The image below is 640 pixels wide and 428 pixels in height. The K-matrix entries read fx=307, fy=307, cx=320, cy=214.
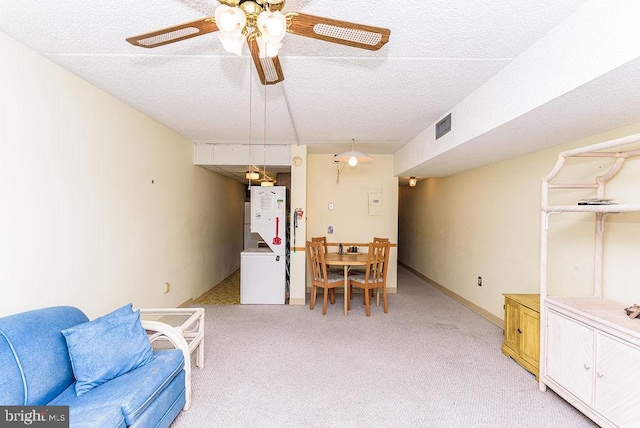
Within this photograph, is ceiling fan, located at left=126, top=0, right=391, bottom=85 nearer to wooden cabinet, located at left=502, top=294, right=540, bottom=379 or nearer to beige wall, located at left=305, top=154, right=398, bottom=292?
wooden cabinet, located at left=502, top=294, right=540, bottom=379

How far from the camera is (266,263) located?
→ 4.76 metres

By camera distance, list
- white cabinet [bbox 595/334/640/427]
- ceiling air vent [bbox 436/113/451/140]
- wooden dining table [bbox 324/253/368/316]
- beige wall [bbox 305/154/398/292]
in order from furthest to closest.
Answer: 1. beige wall [bbox 305/154/398/292]
2. wooden dining table [bbox 324/253/368/316]
3. ceiling air vent [bbox 436/113/451/140]
4. white cabinet [bbox 595/334/640/427]

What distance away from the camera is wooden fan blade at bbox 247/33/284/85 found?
55.9 inches

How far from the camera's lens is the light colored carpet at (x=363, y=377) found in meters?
2.11

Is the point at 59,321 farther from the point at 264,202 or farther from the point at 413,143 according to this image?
the point at 413,143

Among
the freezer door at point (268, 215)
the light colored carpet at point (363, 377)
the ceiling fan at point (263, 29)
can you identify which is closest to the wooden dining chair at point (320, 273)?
the light colored carpet at point (363, 377)

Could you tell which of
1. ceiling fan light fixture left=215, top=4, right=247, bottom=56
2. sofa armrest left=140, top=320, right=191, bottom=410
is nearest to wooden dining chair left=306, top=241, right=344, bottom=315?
sofa armrest left=140, top=320, right=191, bottom=410

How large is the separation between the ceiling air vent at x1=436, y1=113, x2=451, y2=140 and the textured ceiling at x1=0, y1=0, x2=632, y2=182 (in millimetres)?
83

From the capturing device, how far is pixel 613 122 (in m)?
2.24

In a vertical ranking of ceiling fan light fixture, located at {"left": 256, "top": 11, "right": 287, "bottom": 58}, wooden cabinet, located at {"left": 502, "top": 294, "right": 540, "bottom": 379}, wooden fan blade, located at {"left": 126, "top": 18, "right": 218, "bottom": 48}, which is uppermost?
wooden fan blade, located at {"left": 126, "top": 18, "right": 218, "bottom": 48}

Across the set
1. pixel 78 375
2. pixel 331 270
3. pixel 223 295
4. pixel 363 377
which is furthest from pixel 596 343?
pixel 223 295

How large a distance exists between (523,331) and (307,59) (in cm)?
294

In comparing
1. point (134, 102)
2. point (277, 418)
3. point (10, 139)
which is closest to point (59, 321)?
point (10, 139)

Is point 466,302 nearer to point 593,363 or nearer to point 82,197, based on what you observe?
point 593,363
